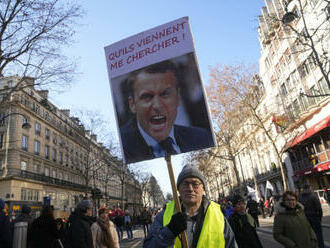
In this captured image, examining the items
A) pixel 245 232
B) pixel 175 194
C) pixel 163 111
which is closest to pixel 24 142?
pixel 245 232

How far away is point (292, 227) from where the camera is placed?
13.5 ft

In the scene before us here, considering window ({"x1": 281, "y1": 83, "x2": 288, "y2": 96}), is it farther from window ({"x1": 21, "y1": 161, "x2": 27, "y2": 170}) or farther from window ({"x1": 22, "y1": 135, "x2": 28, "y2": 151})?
window ({"x1": 21, "y1": 161, "x2": 27, "y2": 170})

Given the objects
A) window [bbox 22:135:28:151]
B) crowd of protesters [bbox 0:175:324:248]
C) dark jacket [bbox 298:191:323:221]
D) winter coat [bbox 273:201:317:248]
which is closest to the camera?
crowd of protesters [bbox 0:175:324:248]

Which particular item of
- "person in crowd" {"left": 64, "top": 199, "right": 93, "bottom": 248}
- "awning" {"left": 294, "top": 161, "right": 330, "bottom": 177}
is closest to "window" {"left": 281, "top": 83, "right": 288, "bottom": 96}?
"awning" {"left": 294, "top": 161, "right": 330, "bottom": 177}

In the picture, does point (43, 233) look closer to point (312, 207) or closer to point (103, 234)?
point (103, 234)

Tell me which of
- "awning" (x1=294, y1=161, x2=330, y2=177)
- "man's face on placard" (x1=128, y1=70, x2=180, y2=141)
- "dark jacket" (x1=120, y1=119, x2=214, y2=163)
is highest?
"awning" (x1=294, y1=161, x2=330, y2=177)

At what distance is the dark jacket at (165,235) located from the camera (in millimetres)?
1942

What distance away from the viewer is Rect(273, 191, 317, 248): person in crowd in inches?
159

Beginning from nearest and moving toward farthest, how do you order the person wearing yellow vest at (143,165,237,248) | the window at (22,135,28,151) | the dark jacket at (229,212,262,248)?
the person wearing yellow vest at (143,165,237,248), the dark jacket at (229,212,262,248), the window at (22,135,28,151)

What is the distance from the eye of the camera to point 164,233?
1952 millimetres

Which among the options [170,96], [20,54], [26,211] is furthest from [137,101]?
[20,54]

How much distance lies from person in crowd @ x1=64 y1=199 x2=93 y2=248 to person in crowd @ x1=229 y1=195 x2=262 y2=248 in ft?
8.45

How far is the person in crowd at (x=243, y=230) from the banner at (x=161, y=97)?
1.88 metres

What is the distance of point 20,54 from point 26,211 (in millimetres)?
7654
